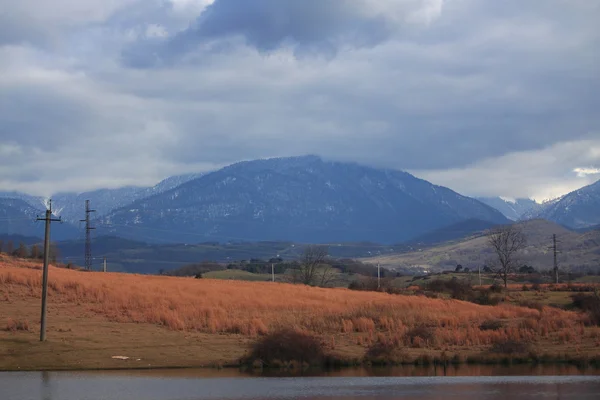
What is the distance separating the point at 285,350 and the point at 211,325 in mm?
11290

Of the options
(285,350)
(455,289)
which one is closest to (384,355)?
(285,350)

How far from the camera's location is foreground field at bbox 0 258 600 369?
51.2 meters

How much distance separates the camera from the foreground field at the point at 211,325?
51156mm

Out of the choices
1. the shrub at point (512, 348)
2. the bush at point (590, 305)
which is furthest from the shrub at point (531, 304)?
the shrub at point (512, 348)

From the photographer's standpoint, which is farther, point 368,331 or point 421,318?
point 421,318

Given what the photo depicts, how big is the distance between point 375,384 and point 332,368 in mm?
8724

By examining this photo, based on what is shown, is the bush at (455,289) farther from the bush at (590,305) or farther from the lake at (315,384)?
the lake at (315,384)

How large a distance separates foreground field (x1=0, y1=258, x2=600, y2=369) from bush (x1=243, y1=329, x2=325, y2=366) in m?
1.63

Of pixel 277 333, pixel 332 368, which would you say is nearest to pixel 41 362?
pixel 277 333

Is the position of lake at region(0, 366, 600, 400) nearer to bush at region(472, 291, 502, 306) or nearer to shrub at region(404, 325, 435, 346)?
shrub at region(404, 325, 435, 346)

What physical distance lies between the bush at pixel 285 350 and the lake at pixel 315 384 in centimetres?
216

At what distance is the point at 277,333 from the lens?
1970 inches

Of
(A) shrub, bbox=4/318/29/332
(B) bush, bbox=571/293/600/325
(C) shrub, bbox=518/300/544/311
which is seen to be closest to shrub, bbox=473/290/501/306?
(C) shrub, bbox=518/300/544/311

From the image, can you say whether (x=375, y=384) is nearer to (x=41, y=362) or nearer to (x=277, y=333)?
(x=277, y=333)
